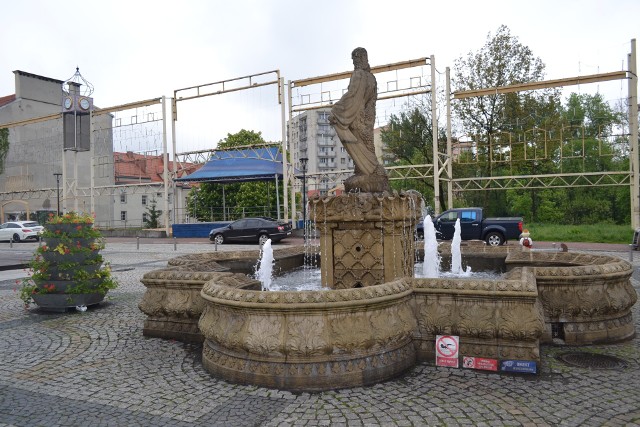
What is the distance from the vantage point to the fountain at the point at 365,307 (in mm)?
4820

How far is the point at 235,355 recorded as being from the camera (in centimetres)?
505

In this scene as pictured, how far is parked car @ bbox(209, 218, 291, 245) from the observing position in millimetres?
26062

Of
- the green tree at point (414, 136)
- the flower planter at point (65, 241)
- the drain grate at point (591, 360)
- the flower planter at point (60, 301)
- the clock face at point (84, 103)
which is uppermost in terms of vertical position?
the clock face at point (84, 103)

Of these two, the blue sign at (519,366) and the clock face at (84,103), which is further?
the clock face at (84,103)

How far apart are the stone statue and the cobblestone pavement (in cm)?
288

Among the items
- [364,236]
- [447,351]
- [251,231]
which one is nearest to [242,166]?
[251,231]

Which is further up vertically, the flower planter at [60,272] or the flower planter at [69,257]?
the flower planter at [69,257]

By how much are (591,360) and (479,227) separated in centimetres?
1648

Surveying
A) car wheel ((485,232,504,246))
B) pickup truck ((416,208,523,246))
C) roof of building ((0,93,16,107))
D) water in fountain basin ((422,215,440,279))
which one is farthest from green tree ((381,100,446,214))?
roof of building ((0,93,16,107))

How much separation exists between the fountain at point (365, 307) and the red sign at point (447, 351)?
0.07 m

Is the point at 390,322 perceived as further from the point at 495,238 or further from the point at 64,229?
the point at 495,238

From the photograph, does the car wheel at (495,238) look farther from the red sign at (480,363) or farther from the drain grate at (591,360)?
the red sign at (480,363)

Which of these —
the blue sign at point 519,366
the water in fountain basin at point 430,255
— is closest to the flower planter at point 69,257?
the water in fountain basin at point 430,255

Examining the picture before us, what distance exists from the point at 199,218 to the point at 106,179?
11765 mm
